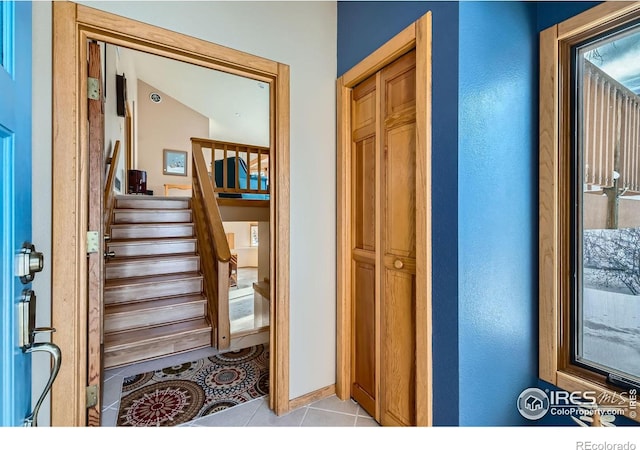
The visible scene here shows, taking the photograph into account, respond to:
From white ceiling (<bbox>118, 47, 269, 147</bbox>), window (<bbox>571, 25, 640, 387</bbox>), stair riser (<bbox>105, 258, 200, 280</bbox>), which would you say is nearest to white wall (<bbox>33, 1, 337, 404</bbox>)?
window (<bbox>571, 25, 640, 387</bbox>)

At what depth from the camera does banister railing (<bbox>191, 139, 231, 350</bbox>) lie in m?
2.97

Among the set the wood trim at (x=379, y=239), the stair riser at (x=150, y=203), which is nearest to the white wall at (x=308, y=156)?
the wood trim at (x=379, y=239)

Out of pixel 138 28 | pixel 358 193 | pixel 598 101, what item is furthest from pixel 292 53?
pixel 598 101

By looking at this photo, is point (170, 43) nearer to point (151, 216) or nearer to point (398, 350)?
point (398, 350)

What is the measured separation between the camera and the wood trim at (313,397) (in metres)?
1.89

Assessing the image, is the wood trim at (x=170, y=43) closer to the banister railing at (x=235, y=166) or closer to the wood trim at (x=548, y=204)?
the wood trim at (x=548, y=204)

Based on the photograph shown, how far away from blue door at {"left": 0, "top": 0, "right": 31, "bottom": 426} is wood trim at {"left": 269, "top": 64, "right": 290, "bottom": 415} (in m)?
1.11

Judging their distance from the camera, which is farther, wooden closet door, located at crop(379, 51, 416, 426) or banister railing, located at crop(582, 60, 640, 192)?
wooden closet door, located at crop(379, 51, 416, 426)

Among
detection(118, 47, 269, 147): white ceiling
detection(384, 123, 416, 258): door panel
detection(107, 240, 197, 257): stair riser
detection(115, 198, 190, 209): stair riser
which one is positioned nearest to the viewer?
detection(384, 123, 416, 258): door panel

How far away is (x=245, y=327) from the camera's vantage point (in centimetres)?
382

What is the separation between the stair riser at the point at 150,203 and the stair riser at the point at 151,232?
1.68ft

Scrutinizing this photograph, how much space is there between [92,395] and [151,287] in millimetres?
1848

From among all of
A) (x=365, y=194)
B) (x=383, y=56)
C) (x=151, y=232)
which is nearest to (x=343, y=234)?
(x=365, y=194)

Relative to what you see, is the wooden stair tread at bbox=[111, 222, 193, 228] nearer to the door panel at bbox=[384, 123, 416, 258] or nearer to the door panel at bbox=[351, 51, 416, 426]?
the door panel at bbox=[351, 51, 416, 426]
